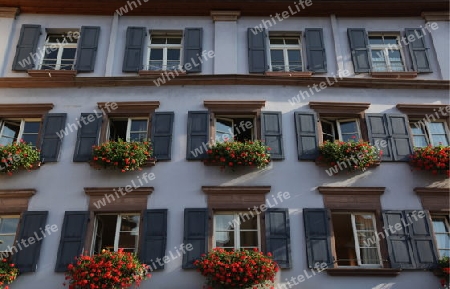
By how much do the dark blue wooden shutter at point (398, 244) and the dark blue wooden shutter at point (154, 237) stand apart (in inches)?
201

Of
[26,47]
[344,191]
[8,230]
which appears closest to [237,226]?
[344,191]

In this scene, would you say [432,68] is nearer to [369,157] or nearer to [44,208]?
[369,157]

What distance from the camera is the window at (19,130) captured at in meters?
13.0

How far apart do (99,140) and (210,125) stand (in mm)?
2852

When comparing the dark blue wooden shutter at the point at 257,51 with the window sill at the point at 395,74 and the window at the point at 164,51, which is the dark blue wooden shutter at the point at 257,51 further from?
the window sill at the point at 395,74

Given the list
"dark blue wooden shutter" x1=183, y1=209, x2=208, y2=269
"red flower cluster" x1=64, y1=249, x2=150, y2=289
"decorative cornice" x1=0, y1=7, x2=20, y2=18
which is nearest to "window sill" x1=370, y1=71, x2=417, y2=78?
"dark blue wooden shutter" x1=183, y1=209, x2=208, y2=269

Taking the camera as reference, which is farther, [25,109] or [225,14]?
[225,14]

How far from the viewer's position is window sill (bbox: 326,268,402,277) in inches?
426

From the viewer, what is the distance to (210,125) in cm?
1292

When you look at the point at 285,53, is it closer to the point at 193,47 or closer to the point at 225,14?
the point at 225,14

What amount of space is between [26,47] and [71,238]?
6149mm

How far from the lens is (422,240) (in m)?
11.3

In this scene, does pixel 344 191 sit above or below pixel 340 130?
below

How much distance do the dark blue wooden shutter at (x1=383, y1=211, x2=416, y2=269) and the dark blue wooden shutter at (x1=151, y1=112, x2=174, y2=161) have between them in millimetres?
5468
